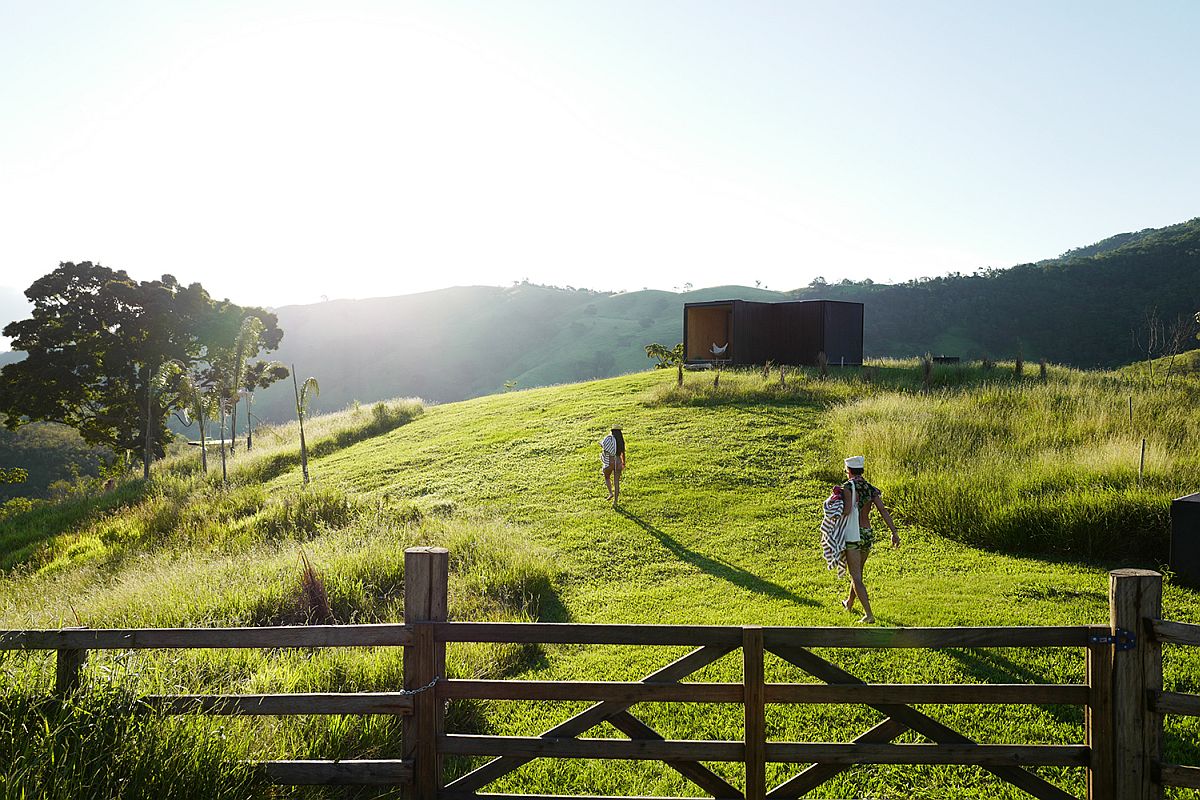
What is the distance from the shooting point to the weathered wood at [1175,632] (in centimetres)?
400

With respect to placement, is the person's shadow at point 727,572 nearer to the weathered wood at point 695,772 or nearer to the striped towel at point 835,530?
the striped towel at point 835,530

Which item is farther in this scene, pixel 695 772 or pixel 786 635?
pixel 695 772

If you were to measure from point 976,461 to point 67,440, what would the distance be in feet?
230

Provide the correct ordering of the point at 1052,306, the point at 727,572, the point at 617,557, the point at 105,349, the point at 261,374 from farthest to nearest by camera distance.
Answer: the point at 1052,306, the point at 261,374, the point at 105,349, the point at 617,557, the point at 727,572

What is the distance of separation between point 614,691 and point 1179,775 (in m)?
3.22

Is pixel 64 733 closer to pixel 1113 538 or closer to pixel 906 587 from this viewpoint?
pixel 906 587

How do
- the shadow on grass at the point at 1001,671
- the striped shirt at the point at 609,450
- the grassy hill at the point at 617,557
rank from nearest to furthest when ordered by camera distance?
the grassy hill at the point at 617,557
the shadow on grass at the point at 1001,671
the striped shirt at the point at 609,450

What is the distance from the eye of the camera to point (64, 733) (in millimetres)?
4195

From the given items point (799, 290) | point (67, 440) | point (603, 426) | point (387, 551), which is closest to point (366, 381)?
point (67, 440)

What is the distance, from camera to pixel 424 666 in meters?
4.38

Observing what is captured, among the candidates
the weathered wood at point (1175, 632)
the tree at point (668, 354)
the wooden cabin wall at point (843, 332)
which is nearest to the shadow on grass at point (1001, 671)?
the weathered wood at point (1175, 632)

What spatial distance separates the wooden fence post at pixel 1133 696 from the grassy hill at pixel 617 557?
121cm

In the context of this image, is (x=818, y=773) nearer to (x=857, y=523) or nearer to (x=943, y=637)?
(x=943, y=637)

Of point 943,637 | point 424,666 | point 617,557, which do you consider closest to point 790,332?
point 617,557
